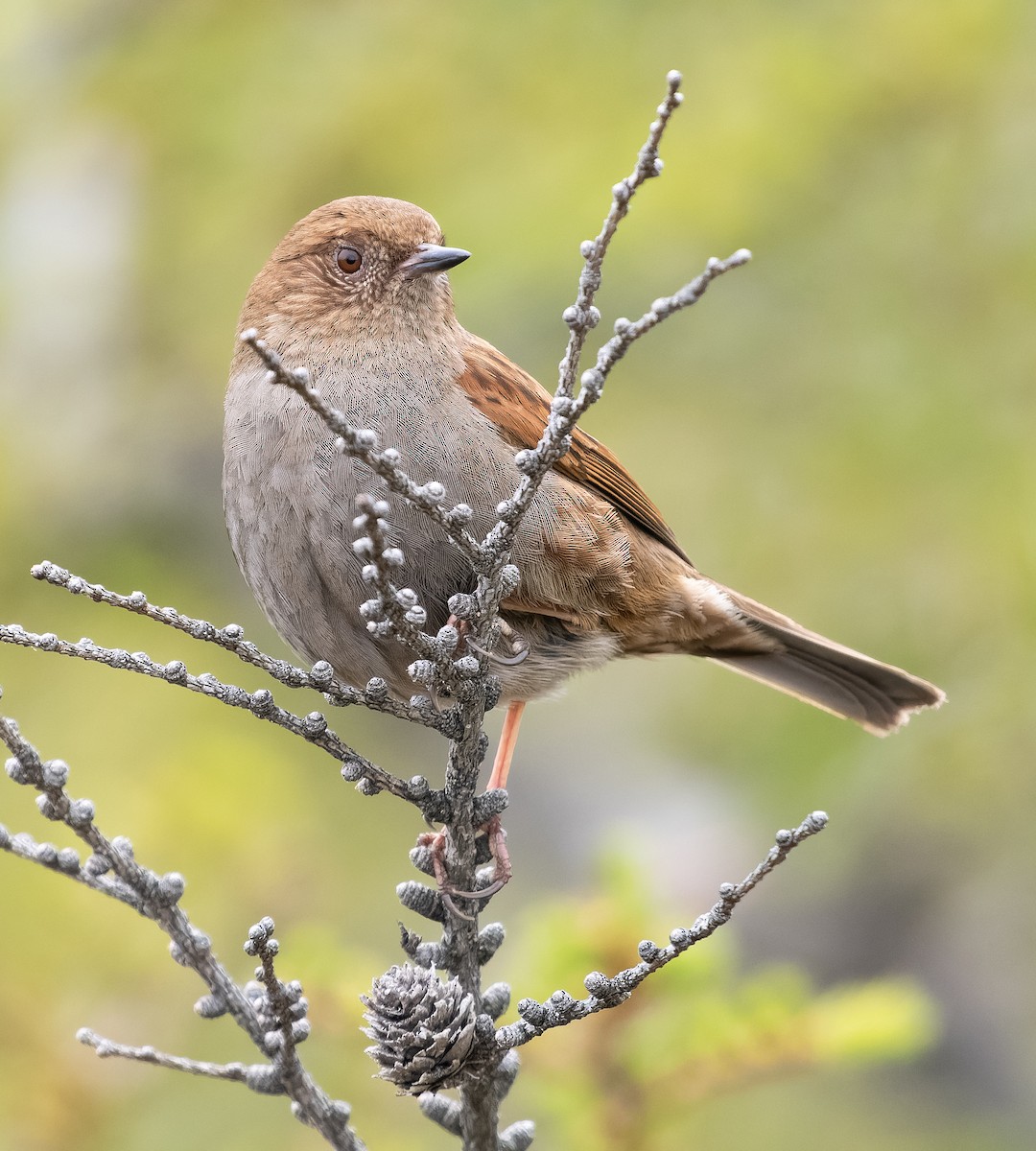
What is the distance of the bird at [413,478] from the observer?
372 cm

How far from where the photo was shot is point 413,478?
371 cm

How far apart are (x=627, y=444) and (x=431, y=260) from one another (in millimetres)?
3538

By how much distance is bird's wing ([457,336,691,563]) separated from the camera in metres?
4.04

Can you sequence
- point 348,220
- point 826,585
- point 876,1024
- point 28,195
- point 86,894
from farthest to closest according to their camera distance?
point 28,195, point 826,585, point 86,894, point 348,220, point 876,1024

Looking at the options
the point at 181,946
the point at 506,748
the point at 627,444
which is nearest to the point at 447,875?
the point at 181,946

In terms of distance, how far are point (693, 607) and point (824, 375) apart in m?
2.35

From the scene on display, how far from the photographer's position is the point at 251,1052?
259 inches

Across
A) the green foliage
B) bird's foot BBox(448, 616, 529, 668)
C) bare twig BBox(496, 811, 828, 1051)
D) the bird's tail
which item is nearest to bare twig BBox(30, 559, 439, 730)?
bird's foot BBox(448, 616, 529, 668)

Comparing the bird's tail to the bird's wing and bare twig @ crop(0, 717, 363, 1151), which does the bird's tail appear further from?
bare twig @ crop(0, 717, 363, 1151)

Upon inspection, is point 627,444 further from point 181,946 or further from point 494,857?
point 181,946

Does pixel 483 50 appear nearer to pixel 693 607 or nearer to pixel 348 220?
pixel 348 220

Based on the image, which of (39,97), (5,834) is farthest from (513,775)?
(5,834)

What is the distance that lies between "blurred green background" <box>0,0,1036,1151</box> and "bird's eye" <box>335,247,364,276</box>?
6.09 feet

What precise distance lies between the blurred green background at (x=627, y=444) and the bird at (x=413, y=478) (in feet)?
5.55
